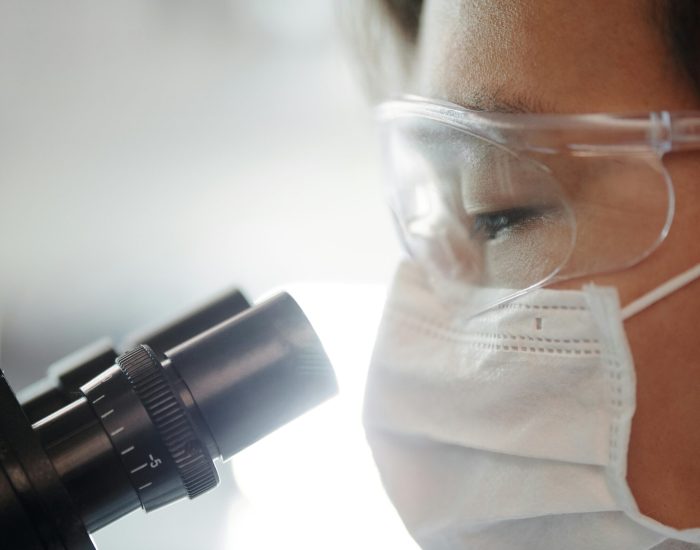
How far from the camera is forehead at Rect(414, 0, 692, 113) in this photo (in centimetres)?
59

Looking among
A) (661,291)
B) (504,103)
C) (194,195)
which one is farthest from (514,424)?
(194,195)

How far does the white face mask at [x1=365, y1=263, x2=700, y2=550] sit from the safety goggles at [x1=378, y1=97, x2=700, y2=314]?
33 mm

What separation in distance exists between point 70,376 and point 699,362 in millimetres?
559

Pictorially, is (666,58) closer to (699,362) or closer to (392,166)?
(699,362)

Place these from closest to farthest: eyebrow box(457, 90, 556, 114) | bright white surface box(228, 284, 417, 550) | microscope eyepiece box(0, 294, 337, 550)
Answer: microscope eyepiece box(0, 294, 337, 550) → eyebrow box(457, 90, 556, 114) → bright white surface box(228, 284, 417, 550)

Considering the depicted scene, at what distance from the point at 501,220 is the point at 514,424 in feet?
0.62

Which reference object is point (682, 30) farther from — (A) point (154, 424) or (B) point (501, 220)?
(A) point (154, 424)

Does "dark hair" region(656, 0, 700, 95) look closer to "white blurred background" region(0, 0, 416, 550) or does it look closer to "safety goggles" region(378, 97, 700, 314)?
"safety goggles" region(378, 97, 700, 314)

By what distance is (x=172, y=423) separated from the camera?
0.55 m

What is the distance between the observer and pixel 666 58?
587mm

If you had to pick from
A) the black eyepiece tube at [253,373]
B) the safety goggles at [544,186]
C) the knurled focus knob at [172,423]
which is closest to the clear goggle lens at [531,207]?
the safety goggles at [544,186]

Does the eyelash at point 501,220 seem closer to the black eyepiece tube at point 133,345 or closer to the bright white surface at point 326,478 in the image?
the black eyepiece tube at point 133,345

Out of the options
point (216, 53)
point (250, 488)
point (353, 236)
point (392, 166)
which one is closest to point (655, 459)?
point (392, 166)

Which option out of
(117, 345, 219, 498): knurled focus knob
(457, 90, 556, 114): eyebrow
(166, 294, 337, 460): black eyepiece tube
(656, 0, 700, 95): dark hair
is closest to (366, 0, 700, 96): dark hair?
(656, 0, 700, 95): dark hair
